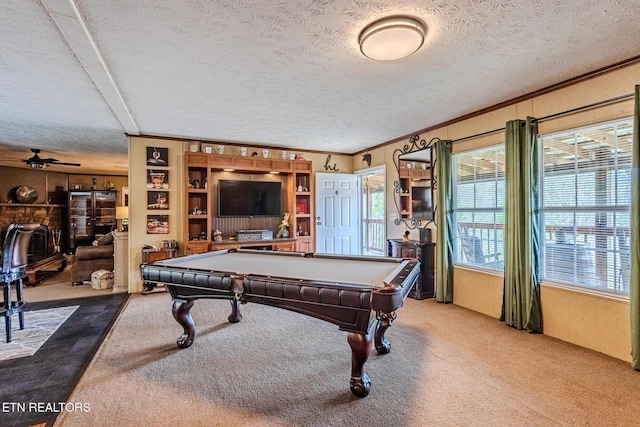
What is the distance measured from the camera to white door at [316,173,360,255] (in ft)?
20.4

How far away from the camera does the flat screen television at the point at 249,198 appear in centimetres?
566

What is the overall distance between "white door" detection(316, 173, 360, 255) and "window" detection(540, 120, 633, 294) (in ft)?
11.7

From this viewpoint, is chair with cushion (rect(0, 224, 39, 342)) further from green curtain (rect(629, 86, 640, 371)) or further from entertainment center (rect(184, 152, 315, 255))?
green curtain (rect(629, 86, 640, 371))

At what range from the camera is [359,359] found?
2170 millimetres

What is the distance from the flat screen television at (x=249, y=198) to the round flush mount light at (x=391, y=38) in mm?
3927

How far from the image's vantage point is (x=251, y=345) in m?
3.01

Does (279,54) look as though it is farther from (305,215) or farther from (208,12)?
(305,215)

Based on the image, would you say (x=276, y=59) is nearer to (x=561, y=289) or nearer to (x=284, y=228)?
(x=561, y=289)

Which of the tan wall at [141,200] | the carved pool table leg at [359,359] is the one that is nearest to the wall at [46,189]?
the tan wall at [141,200]

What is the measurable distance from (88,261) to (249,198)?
302 centimetres

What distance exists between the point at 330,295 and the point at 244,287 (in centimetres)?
68

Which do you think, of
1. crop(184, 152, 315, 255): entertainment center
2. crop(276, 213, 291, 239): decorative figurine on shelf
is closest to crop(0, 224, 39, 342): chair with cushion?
crop(184, 152, 315, 255): entertainment center

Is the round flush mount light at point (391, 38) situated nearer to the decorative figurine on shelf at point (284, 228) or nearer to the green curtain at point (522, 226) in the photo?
the green curtain at point (522, 226)

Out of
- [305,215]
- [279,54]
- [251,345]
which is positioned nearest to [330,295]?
[251,345]
